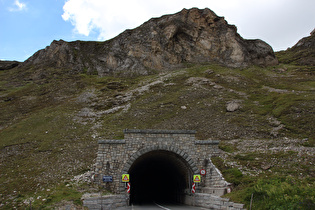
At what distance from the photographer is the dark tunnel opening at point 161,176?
24.5 meters

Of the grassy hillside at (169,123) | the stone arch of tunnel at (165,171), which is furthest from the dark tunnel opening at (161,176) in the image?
the grassy hillside at (169,123)

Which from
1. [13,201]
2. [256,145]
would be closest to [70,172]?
[13,201]

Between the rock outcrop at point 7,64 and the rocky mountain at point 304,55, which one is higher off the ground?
the rocky mountain at point 304,55

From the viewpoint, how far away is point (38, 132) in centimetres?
3616

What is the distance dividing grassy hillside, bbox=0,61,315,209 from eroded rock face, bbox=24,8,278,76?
306 inches

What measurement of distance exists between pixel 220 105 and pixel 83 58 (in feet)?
205

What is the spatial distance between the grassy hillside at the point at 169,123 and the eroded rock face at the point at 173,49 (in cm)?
777

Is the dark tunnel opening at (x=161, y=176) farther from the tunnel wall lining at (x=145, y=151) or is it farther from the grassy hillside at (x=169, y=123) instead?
the grassy hillside at (x=169, y=123)

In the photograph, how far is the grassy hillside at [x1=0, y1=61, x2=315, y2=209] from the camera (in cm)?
1733

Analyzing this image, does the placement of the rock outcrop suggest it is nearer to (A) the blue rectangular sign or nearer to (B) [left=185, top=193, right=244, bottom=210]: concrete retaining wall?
(A) the blue rectangular sign

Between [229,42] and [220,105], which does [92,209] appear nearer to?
[220,105]

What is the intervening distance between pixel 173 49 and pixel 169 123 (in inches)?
1889

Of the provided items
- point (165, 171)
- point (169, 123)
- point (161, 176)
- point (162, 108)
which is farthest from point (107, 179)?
point (162, 108)

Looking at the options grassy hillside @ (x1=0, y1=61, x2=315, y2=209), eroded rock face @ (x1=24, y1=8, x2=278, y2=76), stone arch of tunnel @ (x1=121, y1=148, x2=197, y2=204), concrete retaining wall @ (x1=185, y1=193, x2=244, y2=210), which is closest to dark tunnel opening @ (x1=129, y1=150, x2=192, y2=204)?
stone arch of tunnel @ (x1=121, y1=148, x2=197, y2=204)
